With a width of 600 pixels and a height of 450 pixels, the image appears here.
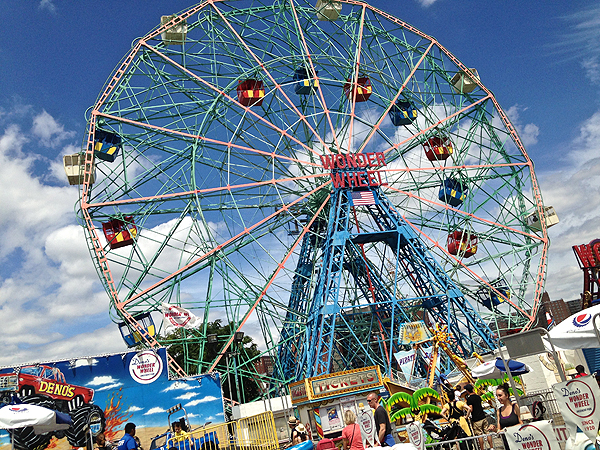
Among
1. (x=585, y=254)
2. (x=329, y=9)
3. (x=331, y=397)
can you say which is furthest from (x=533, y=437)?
(x=585, y=254)

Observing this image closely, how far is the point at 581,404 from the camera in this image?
676 centimetres

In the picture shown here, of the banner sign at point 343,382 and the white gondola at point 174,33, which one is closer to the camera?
the banner sign at point 343,382

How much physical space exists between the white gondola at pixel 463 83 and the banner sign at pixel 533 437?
80.7 feet

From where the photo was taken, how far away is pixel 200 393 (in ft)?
60.0

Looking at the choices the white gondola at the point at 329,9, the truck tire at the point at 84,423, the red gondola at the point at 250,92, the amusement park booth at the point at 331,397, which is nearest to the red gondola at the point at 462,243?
the amusement park booth at the point at 331,397

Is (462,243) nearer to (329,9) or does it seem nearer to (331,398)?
(331,398)

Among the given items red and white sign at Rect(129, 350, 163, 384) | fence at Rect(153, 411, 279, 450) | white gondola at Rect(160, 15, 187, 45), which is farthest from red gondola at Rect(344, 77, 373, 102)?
fence at Rect(153, 411, 279, 450)

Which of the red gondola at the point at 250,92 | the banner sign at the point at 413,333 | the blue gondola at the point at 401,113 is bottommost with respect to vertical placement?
the banner sign at the point at 413,333

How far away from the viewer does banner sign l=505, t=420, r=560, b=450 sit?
6656 mm

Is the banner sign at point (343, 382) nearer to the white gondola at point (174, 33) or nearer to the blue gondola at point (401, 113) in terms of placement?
the blue gondola at point (401, 113)

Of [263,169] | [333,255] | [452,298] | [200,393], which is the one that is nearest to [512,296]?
[452,298]

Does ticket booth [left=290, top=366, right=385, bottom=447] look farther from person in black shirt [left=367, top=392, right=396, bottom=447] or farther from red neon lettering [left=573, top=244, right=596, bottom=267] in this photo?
red neon lettering [left=573, top=244, right=596, bottom=267]

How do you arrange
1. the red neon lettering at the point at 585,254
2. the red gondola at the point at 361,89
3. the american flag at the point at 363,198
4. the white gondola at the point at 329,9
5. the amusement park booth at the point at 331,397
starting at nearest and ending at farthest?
the amusement park booth at the point at 331,397, the american flag at the point at 363,198, the red gondola at the point at 361,89, the white gondola at the point at 329,9, the red neon lettering at the point at 585,254

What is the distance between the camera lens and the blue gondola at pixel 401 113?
28.2 meters
